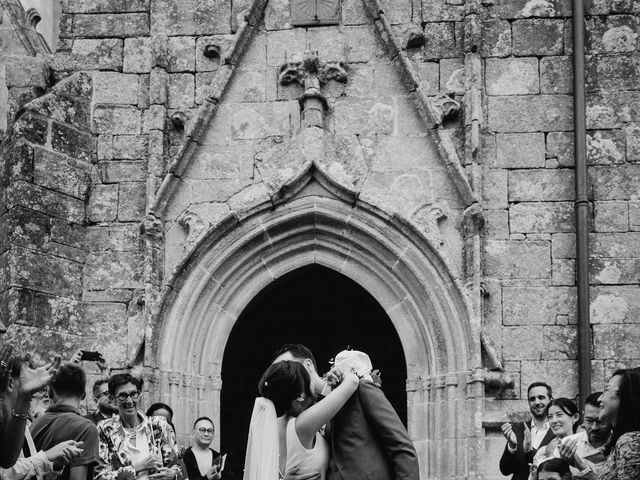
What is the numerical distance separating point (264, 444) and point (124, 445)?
1681 millimetres

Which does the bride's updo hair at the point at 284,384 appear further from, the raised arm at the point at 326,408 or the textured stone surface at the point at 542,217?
the textured stone surface at the point at 542,217

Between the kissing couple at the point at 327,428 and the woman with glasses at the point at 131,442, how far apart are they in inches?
54.2

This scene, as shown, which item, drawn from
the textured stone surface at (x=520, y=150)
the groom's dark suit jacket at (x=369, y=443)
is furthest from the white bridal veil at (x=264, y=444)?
the textured stone surface at (x=520, y=150)

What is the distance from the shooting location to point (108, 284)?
35.1ft

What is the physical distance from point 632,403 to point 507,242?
500 cm

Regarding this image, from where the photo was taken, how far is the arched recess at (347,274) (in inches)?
402

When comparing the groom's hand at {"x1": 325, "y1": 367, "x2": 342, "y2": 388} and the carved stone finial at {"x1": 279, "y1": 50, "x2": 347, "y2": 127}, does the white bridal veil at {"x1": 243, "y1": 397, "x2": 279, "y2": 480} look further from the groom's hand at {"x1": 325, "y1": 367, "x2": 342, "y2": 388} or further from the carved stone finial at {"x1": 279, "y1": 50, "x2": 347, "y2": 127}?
the carved stone finial at {"x1": 279, "y1": 50, "x2": 347, "y2": 127}

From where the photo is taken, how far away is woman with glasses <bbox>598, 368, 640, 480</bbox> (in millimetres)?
5188

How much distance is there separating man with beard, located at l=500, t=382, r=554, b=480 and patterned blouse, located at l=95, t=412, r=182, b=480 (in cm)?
234

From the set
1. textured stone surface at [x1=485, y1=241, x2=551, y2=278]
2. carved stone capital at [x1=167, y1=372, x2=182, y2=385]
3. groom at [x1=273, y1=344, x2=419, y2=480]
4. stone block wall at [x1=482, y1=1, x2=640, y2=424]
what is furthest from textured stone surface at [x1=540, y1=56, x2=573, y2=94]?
groom at [x1=273, y1=344, x2=419, y2=480]

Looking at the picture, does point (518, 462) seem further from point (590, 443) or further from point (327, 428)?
point (327, 428)

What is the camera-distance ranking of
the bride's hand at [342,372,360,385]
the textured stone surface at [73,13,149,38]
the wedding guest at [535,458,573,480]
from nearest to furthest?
the bride's hand at [342,372,360,385], the wedding guest at [535,458,573,480], the textured stone surface at [73,13,149,38]

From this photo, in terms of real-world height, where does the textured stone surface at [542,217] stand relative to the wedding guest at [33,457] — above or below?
above


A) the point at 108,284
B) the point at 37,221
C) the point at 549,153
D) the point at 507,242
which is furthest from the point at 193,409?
the point at 549,153
